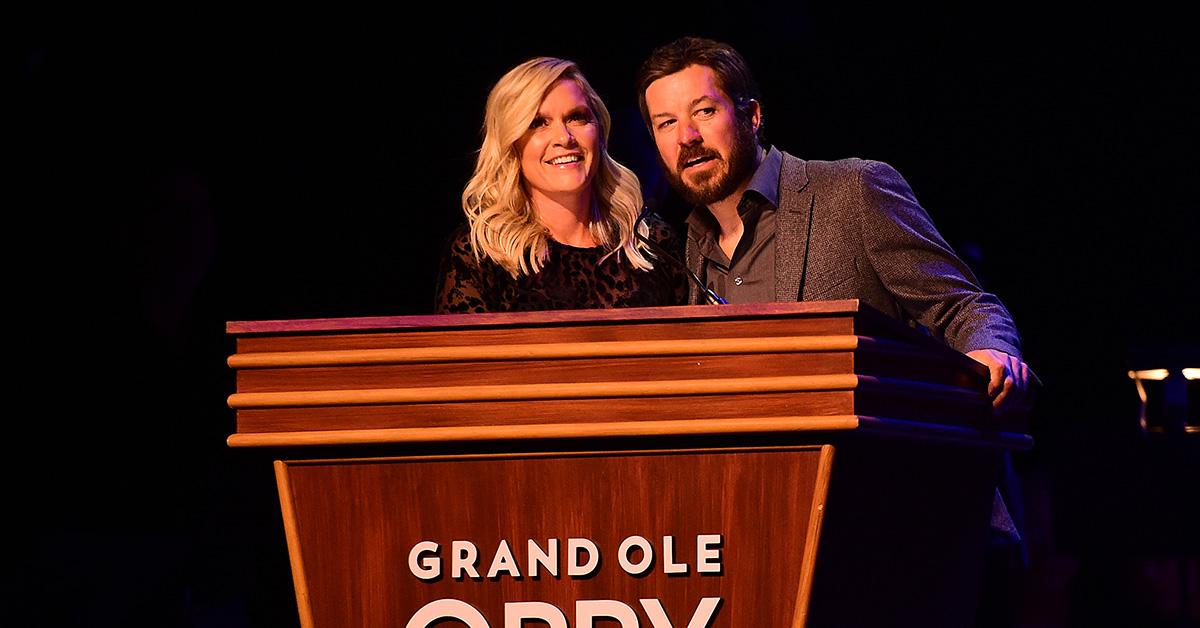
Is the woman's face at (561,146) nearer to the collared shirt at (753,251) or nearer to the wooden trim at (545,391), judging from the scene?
the collared shirt at (753,251)

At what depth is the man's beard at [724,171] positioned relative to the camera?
90.9 inches

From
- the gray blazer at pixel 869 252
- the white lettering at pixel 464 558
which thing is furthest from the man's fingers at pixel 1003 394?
the white lettering at pixel 464 558

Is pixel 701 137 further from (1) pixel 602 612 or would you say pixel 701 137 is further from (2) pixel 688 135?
(1) pixel 602 612

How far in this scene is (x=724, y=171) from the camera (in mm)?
2305

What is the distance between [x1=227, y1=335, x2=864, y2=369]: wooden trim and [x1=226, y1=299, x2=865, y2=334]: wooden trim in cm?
2

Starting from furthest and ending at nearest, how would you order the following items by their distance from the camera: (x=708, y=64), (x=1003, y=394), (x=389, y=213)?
(x=389, y=213) < (x=708, y=64) < (x=1003, y=394)

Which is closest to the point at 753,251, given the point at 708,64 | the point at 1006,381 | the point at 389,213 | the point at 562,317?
the point at 708,64

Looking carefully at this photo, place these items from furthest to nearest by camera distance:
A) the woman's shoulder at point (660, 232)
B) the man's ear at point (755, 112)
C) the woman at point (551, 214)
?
1. the woman's shoulder at point (660, 232)
2. the woman at point (551, 214)
3. the man's ear at point (755, 112)

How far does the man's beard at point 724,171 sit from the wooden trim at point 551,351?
2.92ft

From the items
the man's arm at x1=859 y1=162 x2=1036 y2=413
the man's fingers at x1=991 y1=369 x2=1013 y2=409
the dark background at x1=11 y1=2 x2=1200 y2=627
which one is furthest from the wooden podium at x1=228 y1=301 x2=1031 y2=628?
the dark background at x1=11 y1=2 x2=1200 y2=627

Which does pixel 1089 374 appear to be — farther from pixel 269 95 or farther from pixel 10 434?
pixel 10 434

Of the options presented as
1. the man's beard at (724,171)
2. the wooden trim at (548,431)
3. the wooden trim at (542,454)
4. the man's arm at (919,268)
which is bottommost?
the wooden trim at (542,454)

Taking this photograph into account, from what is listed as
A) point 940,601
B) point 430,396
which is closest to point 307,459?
point 430,396

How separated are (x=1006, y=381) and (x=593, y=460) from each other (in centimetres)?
60
